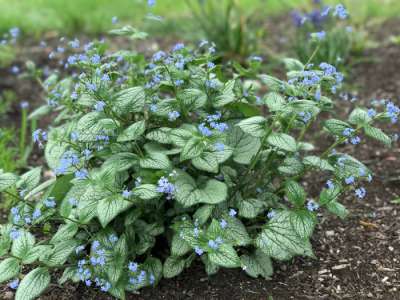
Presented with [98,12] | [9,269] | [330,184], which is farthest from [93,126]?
[98,12]

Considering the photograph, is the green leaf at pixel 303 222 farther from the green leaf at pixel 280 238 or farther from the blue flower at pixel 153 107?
the blue flower at pixel 153 107

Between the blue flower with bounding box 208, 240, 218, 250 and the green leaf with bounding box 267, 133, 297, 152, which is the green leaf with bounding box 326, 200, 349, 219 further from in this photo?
the blue flower with bounding box 208, 240, 218, 250

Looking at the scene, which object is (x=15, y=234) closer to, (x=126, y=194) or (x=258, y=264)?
(x=126, y=194)

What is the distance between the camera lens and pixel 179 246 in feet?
8.47

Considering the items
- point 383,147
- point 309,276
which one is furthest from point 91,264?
point 383,147

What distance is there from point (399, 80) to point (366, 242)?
2.10 metres

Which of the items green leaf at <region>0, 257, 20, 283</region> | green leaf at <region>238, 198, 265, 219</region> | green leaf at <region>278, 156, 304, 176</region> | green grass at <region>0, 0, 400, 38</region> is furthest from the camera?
green grass at <region>0, 0, 400, 38</region>

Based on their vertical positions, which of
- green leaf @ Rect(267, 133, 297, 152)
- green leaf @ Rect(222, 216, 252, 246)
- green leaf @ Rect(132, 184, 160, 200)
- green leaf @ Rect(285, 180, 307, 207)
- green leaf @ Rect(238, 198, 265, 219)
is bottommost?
green leaf @ Rect(222, 216, 252, 246)

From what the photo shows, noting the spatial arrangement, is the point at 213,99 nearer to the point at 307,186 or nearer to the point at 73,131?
the point at 73,131

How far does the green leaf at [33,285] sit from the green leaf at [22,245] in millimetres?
128

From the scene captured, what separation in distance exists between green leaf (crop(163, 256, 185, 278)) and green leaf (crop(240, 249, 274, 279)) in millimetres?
301

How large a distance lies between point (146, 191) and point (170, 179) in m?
0.15

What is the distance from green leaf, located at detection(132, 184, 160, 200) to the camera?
2318 millimetres

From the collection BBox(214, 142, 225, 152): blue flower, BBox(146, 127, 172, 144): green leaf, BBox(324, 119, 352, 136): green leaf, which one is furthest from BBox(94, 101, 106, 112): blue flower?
BBox(324, 119, 352, 136): green leaf
